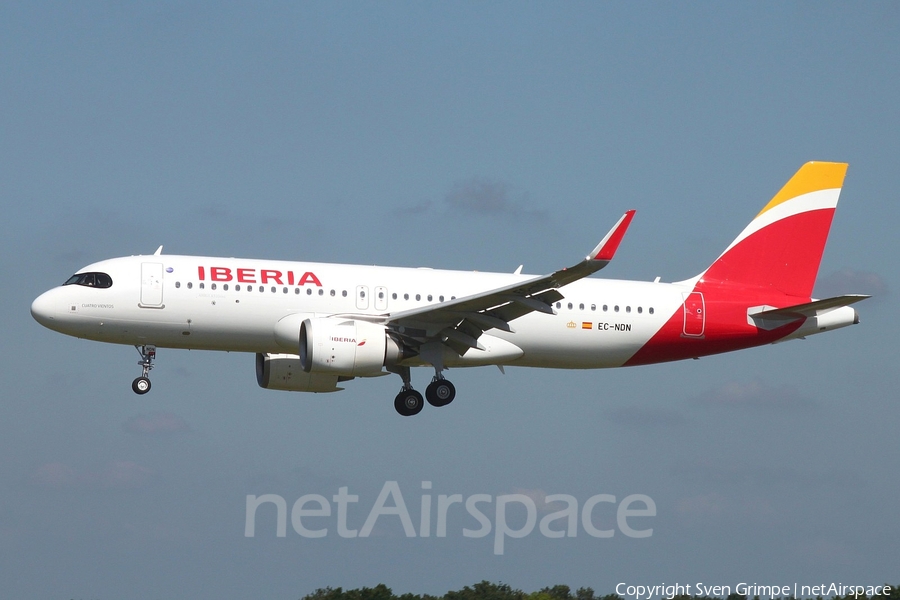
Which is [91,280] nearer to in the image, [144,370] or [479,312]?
[144,370]

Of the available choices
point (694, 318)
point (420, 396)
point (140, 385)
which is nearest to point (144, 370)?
point (140, 385)

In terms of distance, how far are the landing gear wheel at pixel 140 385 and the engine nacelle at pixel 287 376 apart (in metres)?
3.85

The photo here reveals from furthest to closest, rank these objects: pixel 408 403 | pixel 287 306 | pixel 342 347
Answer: pixel 408 403, pixel 287 306, pixel 342 347

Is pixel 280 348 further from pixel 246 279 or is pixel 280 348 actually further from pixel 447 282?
pixel 447 282

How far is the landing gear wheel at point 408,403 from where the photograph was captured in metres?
35.5

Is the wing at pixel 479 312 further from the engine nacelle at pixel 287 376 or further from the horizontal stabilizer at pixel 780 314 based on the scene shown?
the horizontal stabilizer at pixel 780 314

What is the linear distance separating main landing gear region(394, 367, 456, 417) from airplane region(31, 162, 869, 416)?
40 millimetres

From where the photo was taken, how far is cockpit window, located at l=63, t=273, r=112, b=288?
110 ft

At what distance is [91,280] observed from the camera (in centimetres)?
3384

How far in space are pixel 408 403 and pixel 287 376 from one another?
408 cm

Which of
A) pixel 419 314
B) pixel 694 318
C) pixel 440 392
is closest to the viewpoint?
pixel 419 314

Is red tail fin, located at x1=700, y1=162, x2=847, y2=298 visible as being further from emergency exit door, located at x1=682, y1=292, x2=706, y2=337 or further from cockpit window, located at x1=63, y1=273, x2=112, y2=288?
cockpit window, located at x1=63, y1=273, x2=112, y2=288

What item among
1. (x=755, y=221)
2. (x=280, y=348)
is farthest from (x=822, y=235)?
(x=280, y=348)

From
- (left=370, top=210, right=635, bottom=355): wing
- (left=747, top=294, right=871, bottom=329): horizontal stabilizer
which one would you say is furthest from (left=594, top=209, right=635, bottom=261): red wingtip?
(left=747, top=294, right=871, bottom=329): horizontal stabilizer
